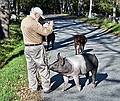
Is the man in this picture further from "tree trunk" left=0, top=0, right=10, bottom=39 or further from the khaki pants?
"tree trunk" left=0, top=0, right=10, bottom=39

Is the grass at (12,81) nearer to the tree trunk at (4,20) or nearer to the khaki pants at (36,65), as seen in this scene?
the khaki pants at (36,65)

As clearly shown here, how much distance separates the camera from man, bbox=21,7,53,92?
9016 mm

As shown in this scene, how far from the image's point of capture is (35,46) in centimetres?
927

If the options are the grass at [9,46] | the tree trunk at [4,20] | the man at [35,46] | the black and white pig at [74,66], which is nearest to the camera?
the man at [35,46]

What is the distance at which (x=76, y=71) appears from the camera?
31.3ft

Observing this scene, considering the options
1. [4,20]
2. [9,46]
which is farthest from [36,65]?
[4,20]

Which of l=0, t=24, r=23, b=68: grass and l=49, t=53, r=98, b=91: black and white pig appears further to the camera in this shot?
l=0, t=24, r=23, b=68: grass

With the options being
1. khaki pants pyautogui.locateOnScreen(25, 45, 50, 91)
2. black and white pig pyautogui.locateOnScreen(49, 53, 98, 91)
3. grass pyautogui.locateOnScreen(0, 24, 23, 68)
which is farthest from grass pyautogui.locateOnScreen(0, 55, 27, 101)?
grass pyautogui.locateOnScreen(0, 24, 23, 68)

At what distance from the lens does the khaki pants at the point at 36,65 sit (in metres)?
9.35

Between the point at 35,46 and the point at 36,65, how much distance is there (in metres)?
0.55

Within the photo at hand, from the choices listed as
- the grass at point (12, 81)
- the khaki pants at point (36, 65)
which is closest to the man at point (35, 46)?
the khaki pants at point (36, 65)

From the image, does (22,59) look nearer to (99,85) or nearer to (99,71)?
(99,71)

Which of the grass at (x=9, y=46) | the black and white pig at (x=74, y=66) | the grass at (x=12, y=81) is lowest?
the grass at (x=9, y=46)

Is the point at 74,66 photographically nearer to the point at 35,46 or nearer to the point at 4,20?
the point at 35,46
